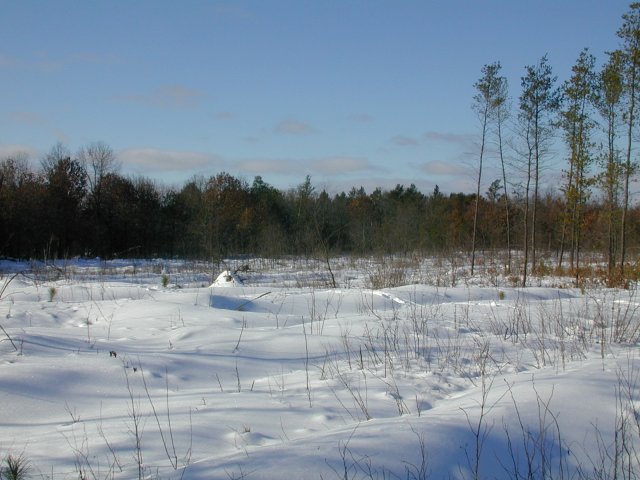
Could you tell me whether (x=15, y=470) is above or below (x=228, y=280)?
below

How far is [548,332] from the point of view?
6941 mm

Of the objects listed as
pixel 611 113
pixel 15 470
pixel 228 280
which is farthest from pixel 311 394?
pixel 611 113

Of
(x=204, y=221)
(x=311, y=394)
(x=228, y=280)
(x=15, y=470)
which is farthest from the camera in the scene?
(x=204, y=221)

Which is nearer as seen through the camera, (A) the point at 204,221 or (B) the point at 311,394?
(B) the point at 311,394

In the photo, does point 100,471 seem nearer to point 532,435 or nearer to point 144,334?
point 532,435

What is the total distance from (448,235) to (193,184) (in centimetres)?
1893

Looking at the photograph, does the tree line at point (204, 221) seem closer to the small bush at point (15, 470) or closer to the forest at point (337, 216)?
the forest at point (337, 216)

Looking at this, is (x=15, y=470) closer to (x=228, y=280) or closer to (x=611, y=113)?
(x=228, y=280)

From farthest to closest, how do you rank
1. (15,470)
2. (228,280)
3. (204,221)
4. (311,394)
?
(204,221) → (228,280) → (311,394) → (15,470)

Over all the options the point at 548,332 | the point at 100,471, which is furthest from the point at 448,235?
the point at 100,471

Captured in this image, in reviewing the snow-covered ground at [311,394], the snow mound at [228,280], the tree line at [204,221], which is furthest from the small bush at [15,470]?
the tree line at [204,221]

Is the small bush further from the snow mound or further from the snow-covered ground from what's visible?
the snow mound

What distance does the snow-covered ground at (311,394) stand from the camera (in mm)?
2902

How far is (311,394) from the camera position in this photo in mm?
4438
